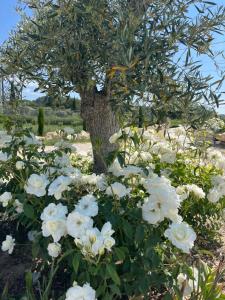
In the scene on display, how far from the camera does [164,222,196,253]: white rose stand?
1.85 m

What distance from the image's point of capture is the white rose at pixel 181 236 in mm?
1847

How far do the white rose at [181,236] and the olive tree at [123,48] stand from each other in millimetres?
645

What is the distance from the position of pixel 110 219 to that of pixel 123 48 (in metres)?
0.89

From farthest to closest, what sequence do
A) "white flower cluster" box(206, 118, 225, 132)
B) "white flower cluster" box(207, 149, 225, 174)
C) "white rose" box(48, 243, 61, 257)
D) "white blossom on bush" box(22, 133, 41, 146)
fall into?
"white flower cluster" box(207, 149, 225, 174) → "white blossom on bush" box(22, 133, 41, 146) → "white flower cluster" box(206, 118, 225, 132) → "white rose" box(48, 243, 61, 257)

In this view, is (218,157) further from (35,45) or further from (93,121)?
(35,45)

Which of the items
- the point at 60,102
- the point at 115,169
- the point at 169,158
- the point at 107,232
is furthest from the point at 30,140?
the point at 107,232

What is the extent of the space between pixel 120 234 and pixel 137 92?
0.79 metres

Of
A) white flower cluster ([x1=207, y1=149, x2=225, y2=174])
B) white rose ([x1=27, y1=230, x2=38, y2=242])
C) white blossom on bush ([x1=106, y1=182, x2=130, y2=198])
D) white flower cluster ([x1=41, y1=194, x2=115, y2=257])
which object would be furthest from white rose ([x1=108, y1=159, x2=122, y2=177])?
white flower cluster ([x1=207, y1=149, x2=225, y2=174])

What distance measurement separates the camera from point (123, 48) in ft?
7.00

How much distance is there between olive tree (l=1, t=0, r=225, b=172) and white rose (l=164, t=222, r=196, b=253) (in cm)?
65

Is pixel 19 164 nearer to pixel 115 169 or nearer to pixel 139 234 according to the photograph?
pixel 115 169

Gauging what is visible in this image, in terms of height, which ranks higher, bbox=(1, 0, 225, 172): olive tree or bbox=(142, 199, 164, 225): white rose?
bbox=(1, 0, 225, 172): olive tree

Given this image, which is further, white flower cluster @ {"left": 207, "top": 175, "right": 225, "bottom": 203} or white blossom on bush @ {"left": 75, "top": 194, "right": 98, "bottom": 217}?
white flower cluster @ {"left": 207, "top": 175, "right": 225, "bottom": 203}

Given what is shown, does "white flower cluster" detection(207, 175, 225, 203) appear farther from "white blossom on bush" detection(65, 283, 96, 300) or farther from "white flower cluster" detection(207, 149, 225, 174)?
"white blossom on bush" detection(65, 283, 96, 300)
